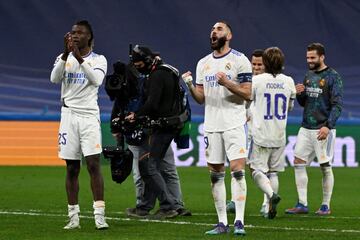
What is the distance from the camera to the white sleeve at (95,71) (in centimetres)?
1114

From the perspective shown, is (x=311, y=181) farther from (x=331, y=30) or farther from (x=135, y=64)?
(x=331, y=30)

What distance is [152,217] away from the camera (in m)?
12.9

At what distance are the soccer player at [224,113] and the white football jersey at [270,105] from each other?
1851 mm

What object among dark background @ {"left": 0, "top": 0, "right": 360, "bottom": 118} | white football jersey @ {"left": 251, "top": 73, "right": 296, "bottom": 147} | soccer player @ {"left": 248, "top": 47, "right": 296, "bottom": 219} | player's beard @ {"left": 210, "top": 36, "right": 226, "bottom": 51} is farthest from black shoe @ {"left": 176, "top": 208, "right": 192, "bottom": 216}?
dark background @ {"left": 0, "top": 0, "right": 360, "bottom": 118}

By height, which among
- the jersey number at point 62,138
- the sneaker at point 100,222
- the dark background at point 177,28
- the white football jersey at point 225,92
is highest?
the dark background at point 177,28

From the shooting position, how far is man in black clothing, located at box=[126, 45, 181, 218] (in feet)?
41.0

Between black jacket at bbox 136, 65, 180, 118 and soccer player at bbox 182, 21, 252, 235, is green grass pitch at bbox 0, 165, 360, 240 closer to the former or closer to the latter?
soccer player at bbox 182, 21, 252, 235

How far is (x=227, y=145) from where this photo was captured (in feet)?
36.3

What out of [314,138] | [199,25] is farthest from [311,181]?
[199,25]

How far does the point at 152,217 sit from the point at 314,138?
7.83 feet

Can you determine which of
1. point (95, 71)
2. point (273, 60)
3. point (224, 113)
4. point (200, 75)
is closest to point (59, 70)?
point (95, 71)

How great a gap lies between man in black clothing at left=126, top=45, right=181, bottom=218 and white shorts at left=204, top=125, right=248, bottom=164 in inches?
57.0

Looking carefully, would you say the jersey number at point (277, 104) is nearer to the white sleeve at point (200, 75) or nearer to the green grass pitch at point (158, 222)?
the green grass pitch at point (158, 222)

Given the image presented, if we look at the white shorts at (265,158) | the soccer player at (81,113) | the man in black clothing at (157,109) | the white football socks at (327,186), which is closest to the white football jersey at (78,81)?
the soccer player at (81,113)
